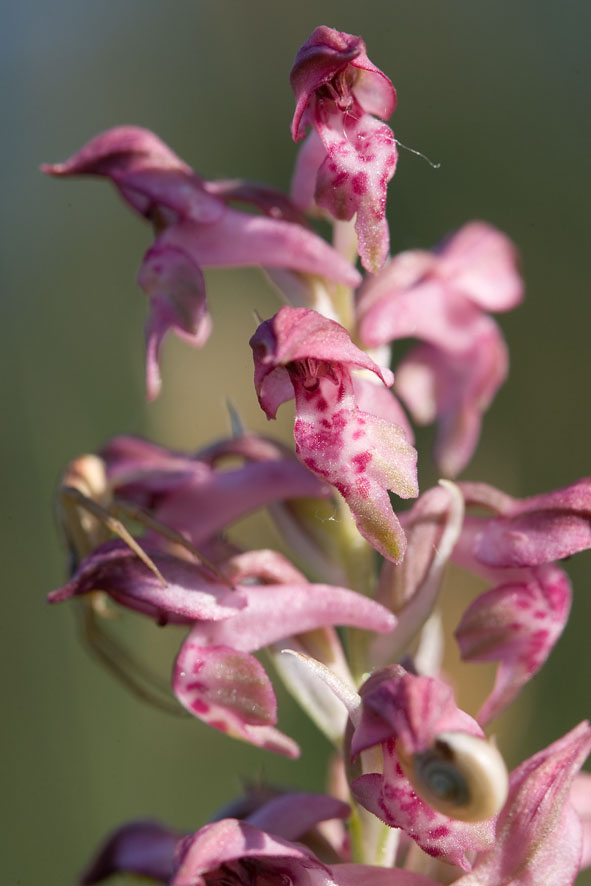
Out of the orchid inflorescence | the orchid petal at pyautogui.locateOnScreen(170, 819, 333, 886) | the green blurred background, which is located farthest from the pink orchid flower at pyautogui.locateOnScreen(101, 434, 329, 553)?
the green blurred background

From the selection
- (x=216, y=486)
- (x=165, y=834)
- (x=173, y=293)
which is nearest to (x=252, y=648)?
(x=216, y=486)

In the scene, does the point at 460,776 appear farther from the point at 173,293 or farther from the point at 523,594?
the point at 173,293

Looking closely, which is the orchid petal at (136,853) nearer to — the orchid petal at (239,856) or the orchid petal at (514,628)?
the orchid petal at (239,856)

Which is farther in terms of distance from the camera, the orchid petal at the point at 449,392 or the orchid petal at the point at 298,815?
the orchid petal at the point at 449,392

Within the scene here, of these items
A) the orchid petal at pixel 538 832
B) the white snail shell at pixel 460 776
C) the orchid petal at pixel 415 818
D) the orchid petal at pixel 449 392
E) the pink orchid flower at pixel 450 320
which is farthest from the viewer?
the orchid petal at pixel 449 392

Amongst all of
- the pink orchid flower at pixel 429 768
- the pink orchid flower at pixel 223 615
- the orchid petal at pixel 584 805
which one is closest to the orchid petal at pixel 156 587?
the pink orchid flower at pixel 223 615

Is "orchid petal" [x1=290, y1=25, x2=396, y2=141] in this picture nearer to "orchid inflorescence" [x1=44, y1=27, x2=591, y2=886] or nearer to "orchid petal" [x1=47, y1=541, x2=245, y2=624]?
"orchid inflorescence" [x1=44, y1=27, x2=591, y2=886]

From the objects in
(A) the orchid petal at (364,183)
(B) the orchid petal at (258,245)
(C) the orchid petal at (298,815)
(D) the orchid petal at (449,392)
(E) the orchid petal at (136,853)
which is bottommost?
(E) the orchid petal at (136,853)

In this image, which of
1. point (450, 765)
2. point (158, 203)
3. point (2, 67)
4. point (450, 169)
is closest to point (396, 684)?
point (450, 765)
